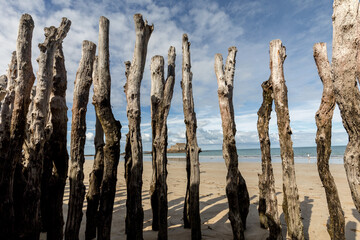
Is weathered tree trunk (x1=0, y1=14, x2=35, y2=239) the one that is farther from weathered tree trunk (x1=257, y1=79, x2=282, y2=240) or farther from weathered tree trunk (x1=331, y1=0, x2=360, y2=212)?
weathered tree trunk (x1=331, y1=0, x2=360, y2=212)

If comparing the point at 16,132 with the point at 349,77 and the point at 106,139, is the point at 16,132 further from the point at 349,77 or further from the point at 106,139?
the point at 349,77

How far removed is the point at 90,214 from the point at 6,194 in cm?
141

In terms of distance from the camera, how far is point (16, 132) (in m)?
3.35

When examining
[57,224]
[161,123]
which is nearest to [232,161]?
[161,123]

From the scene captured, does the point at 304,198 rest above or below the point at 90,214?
below

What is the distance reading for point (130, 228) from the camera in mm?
3516

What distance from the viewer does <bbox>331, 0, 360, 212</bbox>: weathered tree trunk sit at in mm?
2725

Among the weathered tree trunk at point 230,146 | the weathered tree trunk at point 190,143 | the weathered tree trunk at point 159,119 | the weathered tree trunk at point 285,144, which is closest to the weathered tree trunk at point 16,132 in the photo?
the weathered tree trunk at point 159,119

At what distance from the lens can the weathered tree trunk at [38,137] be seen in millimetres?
3174

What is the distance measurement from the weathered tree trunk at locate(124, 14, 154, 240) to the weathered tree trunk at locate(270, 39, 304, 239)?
2.33 metres

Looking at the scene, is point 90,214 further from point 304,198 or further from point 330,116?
point 304,198

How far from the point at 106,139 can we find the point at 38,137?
1.00 meters

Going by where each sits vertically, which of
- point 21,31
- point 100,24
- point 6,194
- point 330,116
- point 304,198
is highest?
point 100,24

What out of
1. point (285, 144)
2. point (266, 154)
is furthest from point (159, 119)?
point (285, 144)
